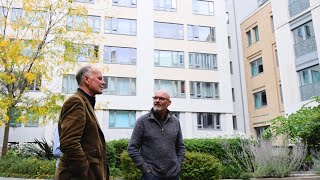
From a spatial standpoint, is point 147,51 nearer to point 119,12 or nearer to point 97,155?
point 119,12

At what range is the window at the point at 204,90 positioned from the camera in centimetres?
2967

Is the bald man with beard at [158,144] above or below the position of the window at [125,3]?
below

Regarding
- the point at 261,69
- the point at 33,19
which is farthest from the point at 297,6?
the point at 33,19

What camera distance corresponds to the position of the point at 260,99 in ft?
103

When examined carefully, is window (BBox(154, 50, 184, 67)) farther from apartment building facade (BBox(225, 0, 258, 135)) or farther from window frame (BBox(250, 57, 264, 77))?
window frame (BBox(250, 57, 264, 77))

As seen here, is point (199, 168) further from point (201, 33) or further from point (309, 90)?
point (201, 33)

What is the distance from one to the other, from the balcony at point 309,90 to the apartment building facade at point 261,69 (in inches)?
270

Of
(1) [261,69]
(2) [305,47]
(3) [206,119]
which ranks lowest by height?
(3) [206,119]

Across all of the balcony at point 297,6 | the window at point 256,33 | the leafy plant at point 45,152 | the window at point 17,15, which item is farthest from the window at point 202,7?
the leafy plant at point 45,152

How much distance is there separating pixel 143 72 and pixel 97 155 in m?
25.7

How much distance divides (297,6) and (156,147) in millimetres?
21413

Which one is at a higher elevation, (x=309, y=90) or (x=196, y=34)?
(x=196, y=34)

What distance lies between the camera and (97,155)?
9.91 ft

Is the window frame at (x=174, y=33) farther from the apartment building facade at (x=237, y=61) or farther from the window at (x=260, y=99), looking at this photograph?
Result: the window at (x=260, y=99)
